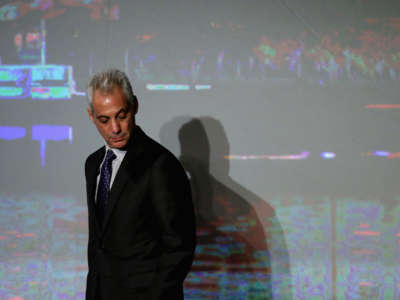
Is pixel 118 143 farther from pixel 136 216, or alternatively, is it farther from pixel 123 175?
pixel 136 216

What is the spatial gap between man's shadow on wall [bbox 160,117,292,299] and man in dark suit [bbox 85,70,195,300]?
3.45 ft

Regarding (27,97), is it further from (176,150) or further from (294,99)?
(294,99)

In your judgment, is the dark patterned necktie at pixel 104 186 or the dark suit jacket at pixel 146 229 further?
the dark patterned necktie at pixel 104 186

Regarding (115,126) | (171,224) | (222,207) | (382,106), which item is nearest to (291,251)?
(222,207)

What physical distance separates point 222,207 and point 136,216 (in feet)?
3.83

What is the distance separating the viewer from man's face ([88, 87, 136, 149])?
1.61 m

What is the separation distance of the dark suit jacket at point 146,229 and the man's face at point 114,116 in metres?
0.04

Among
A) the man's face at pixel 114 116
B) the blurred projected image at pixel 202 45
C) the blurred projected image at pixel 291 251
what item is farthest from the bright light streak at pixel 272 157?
the man's face at pixel 114 116

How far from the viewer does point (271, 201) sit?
2709 mm

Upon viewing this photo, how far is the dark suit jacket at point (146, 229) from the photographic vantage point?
5.12 feet

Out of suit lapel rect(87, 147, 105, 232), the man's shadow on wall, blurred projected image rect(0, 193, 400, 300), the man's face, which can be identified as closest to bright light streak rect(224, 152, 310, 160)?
the man's shadow on wall

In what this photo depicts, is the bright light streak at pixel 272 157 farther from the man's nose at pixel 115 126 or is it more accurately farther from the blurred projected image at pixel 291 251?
the man's nose at pixel 115 126

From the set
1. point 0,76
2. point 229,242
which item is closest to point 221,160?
point 229,242

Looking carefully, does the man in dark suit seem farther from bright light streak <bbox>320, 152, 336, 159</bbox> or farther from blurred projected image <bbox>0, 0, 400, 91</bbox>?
bright light streak <bbox>320, 152, 336, 159</bbox>
